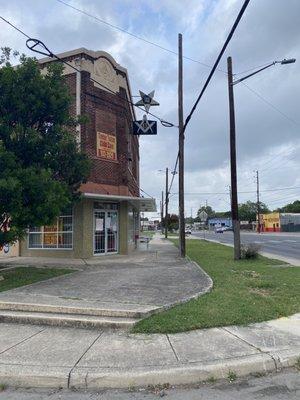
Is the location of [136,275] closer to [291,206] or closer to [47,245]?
[47,245]

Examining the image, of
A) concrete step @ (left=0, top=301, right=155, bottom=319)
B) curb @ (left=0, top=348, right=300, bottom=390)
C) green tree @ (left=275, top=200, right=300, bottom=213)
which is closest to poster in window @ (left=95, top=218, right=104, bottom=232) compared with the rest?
concrete step @ (left=0, top=301, right=155, bottom=319)

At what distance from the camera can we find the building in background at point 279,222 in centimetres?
9510

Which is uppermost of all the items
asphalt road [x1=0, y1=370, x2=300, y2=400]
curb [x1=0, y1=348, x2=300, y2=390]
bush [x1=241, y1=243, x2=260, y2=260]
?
bush [x1=241, y1=243, x2=260, y2=260]

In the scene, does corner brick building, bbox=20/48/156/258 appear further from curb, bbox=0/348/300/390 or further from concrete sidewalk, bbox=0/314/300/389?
curb, bbox=0/348/300/390

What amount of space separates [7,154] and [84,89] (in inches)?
358

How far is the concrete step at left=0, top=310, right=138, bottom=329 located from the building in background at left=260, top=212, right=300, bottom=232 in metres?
91.1

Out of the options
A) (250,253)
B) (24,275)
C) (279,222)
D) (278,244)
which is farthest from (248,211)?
(24,275)

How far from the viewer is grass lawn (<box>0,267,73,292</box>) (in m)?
11.2

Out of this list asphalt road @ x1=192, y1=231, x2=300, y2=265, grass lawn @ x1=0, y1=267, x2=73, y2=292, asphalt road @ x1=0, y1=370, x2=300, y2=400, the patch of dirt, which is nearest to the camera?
asphalt road @ x1=0, y1=370, x2=300, y2=400

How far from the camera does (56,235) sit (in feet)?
66.9

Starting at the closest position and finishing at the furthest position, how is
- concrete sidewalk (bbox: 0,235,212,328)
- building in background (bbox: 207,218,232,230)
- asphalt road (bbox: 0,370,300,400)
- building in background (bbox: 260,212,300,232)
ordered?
asphalt road (bbox: 0,370,300,400)
concrete sidewalk (bbox: 0,235,212,328)
building in background (bbox: 260,212,300,232)
building in background (bbox: 207,218,232,230)

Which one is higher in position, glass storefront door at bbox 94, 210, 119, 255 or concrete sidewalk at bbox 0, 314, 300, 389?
glass storefront door at bbox 94, 210, 119, 255

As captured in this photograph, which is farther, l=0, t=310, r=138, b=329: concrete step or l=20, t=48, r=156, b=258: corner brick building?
l=20, t=48, r=156, b=258: corner brick building

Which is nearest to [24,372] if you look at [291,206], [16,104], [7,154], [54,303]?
[54,303]
